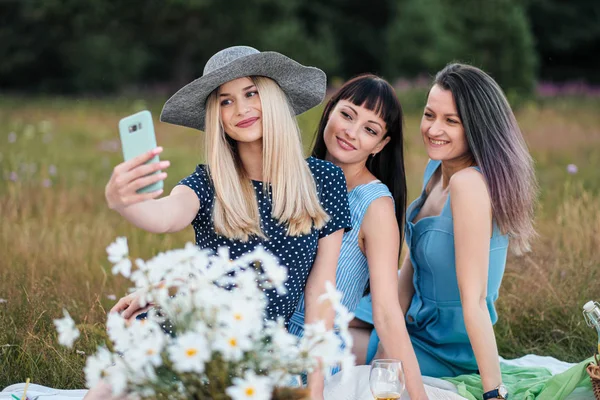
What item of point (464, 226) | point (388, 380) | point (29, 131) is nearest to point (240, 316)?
point (388, 380)

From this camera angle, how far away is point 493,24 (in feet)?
58.7

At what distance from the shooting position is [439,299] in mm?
3637

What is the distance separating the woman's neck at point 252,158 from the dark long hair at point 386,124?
64 centimetres

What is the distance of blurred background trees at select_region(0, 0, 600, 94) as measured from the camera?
25.5 m

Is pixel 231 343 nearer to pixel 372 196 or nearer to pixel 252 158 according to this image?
pixel 252 158

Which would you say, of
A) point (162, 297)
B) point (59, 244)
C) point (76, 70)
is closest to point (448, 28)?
point (76, 70)

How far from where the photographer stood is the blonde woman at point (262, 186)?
9.82 ft

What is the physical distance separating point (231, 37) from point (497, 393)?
87.3ft

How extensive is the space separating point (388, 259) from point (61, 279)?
6.89 feet

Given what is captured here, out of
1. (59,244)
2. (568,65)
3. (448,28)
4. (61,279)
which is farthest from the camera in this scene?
(568,65)

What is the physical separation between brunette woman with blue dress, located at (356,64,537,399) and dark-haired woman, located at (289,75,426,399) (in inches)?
5.6

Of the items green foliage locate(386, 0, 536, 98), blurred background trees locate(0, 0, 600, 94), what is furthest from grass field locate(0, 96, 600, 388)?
blurred background trees locate(0, 0, 600, 94)

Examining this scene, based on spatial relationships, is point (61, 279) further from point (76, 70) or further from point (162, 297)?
point (76, 70)

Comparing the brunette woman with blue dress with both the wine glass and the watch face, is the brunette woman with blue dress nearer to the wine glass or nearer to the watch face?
the watch face
